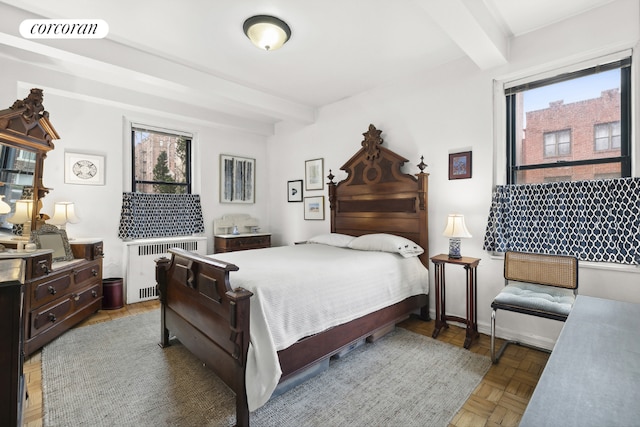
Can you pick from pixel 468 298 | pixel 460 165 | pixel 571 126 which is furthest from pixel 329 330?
pixel 571 126

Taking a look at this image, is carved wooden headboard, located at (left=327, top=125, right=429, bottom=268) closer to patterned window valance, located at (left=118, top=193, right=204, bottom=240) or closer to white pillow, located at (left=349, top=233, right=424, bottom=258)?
white pillow, located at (left=349, top=233, right=424, bottom=258)

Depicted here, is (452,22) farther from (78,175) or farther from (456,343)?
(78,175)

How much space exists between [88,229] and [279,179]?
2763mm

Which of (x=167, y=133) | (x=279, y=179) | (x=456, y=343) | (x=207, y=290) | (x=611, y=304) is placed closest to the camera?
(x=611, y=304)

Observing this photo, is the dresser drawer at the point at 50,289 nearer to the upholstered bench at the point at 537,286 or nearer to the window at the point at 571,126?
the upholstered bench at the point at 537,286

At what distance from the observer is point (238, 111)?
4.68 m

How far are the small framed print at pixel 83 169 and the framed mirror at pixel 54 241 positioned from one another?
34.4 inches

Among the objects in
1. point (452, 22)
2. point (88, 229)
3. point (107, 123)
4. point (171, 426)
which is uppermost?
point (452, 22)

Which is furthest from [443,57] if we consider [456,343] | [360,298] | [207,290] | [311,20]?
[207,290]

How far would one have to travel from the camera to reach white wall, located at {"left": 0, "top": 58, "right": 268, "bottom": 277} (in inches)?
130

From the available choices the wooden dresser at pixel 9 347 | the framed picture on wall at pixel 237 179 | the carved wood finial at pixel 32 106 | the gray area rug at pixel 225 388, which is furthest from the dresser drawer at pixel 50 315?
the framed picture on wall at pixel 237 179

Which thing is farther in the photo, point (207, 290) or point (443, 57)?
point (443, 57)

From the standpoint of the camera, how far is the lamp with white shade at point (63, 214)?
3322 millimetres

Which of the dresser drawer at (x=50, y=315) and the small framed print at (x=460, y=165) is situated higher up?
the small framed print at (x=460, y=165)
